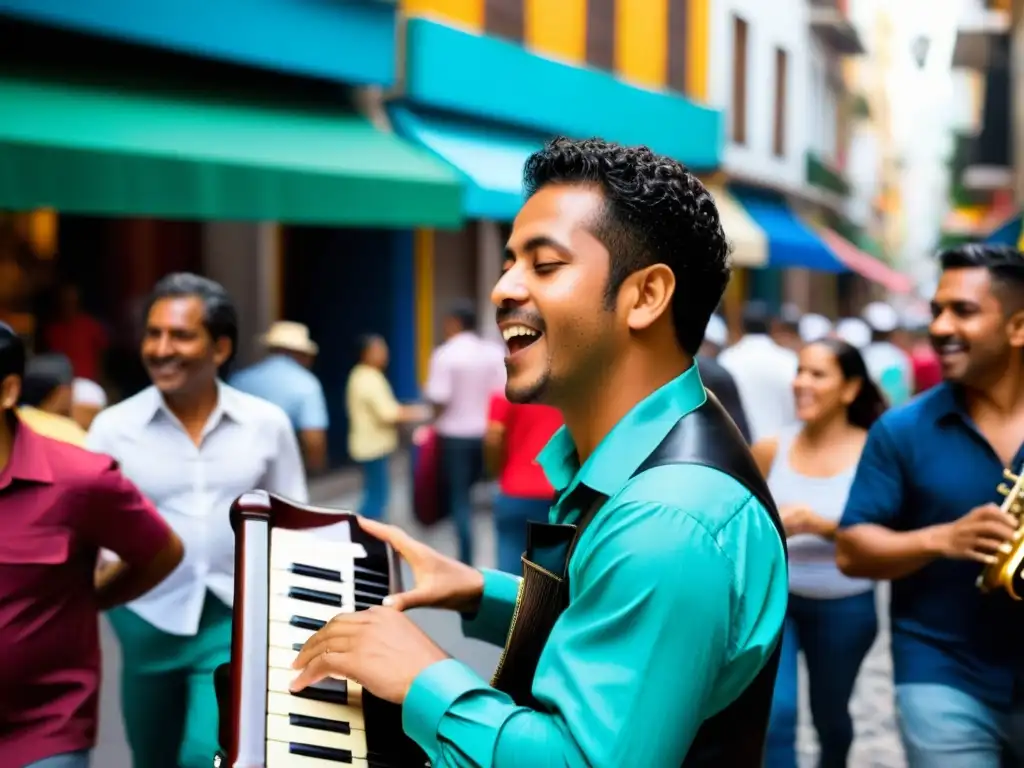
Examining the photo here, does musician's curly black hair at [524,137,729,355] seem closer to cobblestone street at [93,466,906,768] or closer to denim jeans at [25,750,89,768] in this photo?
denim jeans at [25,750,89,768]

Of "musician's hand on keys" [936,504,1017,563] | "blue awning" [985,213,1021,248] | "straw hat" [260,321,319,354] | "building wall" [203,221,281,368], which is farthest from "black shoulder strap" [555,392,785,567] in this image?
"blue awning" [985,213,1021,248]

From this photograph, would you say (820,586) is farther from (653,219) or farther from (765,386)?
(765,386)

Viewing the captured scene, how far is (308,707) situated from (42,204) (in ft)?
19.7

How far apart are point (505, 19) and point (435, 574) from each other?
13.8m

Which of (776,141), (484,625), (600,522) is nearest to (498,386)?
(484,625)

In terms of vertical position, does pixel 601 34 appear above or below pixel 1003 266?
above

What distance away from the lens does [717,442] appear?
185 cm

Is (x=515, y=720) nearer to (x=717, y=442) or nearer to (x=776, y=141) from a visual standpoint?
(x=717, y=442)

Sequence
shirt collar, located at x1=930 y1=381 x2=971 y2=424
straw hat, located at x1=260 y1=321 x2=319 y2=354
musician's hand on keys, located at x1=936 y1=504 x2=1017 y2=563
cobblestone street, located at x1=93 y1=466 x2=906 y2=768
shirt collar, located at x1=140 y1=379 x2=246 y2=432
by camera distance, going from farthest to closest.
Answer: straw hat, located at x1=260 y1=321 x2=319 y2=354 < cobblestone street, located at x1=93 y1=466 x2=906 y2=768 < shirt collar, located at x1=140 y1=379 x2=246 y2=432 < shirt collar, located at x1=930 y1=381 x2=971 y2=424 < musician's hand on keys, located at x1=936 y1=504 x2=1017 y2=563

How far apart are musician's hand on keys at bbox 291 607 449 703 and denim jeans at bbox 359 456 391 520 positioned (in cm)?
877

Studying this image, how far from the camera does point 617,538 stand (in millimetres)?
1668

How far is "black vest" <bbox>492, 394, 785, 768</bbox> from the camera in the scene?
1.80 m

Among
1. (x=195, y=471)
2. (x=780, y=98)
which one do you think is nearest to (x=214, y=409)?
(x=195, y=471)

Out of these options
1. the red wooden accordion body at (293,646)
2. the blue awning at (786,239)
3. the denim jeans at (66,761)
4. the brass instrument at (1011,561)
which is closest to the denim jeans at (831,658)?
the brass instrument at (1011,561)
